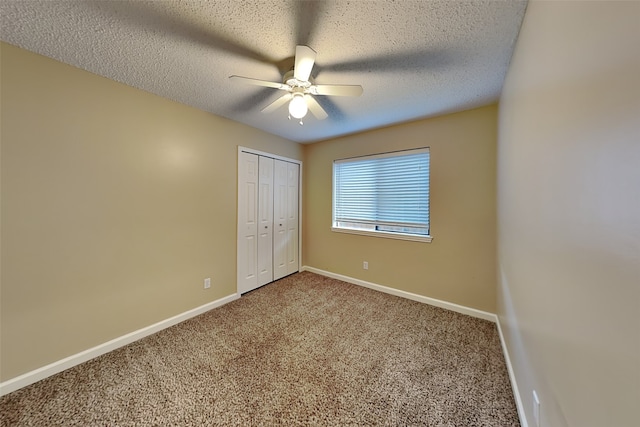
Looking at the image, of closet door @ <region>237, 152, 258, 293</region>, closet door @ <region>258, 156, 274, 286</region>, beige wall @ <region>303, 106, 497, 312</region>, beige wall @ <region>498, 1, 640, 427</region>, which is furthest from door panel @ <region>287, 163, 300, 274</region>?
beige wall @ <region>498, 1, 640, 427</region>

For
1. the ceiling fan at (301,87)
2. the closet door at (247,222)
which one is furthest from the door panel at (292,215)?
the ceiling fan at (301,87)

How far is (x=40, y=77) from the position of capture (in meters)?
1.62

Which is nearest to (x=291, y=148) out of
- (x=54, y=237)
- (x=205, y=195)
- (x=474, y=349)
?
(x=205, y=195)

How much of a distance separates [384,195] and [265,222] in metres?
1.79

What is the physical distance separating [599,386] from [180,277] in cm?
292

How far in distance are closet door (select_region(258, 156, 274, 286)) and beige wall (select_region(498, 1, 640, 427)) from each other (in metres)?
2.85

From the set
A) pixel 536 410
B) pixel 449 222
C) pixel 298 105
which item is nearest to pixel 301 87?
pixel 298 105

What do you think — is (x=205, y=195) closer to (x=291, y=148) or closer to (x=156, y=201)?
(x=156, y=201)

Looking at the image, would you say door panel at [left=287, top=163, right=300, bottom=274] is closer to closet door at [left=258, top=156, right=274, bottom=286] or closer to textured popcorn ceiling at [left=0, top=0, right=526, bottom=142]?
closet door at [left=258, top=156, right=274, bottom=286]

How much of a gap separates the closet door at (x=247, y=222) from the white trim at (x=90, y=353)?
59 centimetres

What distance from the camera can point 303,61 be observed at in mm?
1417

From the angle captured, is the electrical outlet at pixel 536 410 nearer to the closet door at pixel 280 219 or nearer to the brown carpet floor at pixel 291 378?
the brown carpet floor at pixel 291 378

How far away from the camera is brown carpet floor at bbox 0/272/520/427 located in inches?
53.4

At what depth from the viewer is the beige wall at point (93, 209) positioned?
1557 mm
